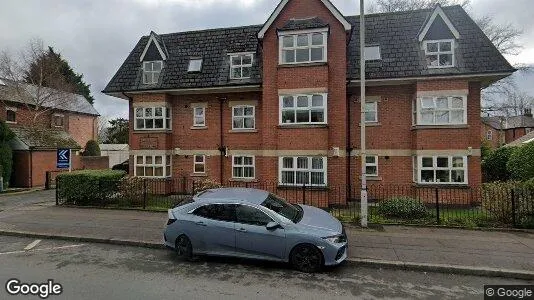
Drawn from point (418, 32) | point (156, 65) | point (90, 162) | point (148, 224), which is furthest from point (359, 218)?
point (90, 162)

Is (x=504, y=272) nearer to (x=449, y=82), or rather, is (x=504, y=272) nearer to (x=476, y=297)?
(x=476, y=297)

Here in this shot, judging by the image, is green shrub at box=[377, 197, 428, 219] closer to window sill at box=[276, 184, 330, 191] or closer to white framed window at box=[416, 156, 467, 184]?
window sill at box=[276, 184, 330, 191]

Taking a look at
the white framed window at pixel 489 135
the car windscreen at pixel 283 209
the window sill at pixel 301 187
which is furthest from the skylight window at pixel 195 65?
the white framed window at pixel 489 135

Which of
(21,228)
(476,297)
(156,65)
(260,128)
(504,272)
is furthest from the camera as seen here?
(156,65)

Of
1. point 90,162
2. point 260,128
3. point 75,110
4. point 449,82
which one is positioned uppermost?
point 75,110

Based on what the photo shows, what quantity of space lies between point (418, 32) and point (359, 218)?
32.2 ft

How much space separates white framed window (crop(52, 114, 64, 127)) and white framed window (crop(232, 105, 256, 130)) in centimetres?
2343

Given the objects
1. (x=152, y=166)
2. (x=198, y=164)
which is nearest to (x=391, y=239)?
(x=198, y=164)

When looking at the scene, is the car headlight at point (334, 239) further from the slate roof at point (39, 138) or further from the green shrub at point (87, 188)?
the slate roof at point (39, 138)

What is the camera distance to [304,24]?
13438 mm

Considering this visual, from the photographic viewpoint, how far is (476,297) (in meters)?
5.29

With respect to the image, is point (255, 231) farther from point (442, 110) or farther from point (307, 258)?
point (442, 110)

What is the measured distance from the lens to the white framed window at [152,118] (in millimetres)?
16219

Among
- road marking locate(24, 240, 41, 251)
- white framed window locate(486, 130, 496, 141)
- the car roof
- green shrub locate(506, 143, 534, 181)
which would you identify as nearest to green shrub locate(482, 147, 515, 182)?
green shrub locate(506, 143, 534, 181)
